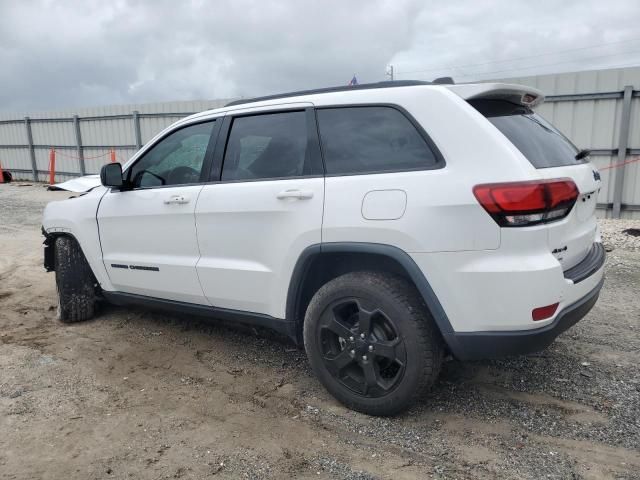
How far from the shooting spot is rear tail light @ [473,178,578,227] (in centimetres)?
243

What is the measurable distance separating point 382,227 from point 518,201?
0.69 meters

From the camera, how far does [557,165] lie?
2.79 metres

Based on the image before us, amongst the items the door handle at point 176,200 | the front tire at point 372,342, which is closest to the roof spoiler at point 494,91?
the front tire at point 372,342

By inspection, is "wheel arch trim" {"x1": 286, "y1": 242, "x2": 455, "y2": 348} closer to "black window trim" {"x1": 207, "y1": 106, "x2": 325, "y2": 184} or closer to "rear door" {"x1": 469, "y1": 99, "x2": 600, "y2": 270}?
"black window trim" {"x1": 207, "y1": 106, "x2": 325, "y2": 184}

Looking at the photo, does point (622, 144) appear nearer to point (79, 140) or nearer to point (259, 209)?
point (259, 209)

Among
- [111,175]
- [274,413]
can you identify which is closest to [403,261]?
[274,413]

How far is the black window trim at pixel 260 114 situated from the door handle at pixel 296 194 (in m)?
0.11

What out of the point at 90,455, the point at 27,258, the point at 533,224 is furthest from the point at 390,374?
the point at 27,258

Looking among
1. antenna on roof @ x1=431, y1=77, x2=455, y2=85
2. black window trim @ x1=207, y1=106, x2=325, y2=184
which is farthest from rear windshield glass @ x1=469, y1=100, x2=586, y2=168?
Result: black window trim @ x1=207, y1=106, x2=325, y2=184

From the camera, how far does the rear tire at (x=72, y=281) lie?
459cm

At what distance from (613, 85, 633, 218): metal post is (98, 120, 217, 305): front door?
8838 mm

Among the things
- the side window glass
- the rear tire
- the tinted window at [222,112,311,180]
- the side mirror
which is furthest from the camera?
the rear tire

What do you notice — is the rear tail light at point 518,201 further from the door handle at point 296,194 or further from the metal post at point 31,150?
the metal post at point 31,150

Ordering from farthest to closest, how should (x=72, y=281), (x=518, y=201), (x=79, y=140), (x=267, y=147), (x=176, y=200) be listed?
(x=79, y=140) → (x=72, y=281) → (x=176, y=200) → (x=267, y=147) → (x=518, y=201)
